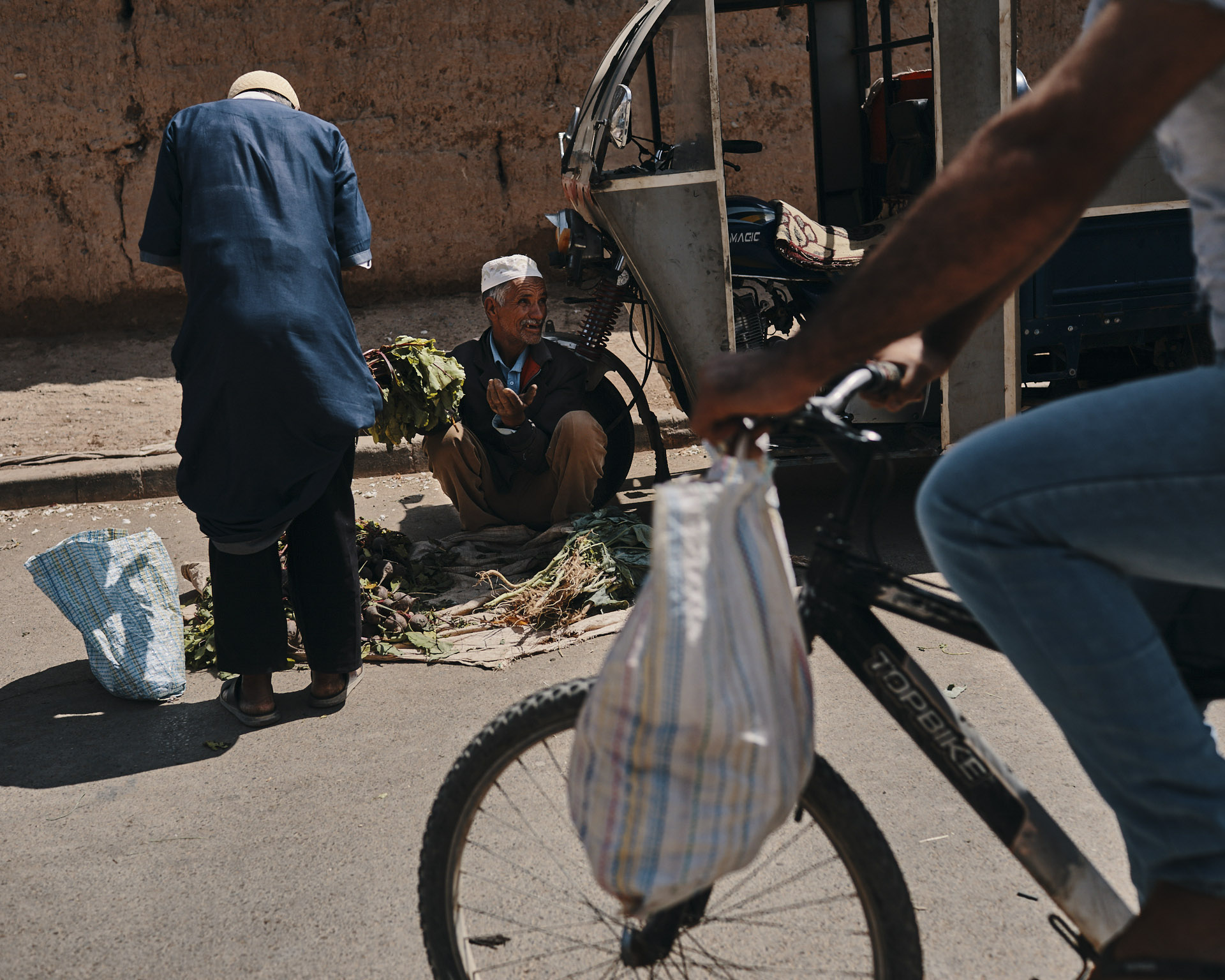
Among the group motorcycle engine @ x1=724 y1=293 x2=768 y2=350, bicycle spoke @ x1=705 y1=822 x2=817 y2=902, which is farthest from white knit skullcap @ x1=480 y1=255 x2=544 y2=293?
bicycle spoke @ x1=705 y1=822 x2=817 y2=902

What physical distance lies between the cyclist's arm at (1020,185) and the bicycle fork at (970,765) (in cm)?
40

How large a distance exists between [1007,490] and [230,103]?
2.89 m

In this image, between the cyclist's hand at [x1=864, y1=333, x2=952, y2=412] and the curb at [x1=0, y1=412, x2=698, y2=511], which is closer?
the cyclist's hand at [x1=864, y1=333, x2=952, y2=412]

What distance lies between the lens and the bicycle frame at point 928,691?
1.45 m

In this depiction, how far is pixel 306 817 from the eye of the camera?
279 cm

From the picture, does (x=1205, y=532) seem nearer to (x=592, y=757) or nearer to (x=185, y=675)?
(x=592, y=757)

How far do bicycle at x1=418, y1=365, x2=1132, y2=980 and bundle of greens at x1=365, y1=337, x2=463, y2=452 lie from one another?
8.51 ft

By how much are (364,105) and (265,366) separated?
5963 millimetres

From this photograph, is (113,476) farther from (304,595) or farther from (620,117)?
(620,117)

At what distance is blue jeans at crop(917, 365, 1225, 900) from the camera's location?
115 cm

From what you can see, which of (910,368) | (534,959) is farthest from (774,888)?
(910,368)

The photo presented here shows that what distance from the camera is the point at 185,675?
376cm

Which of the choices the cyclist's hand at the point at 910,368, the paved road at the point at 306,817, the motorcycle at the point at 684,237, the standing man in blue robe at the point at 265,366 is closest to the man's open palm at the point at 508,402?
the motorcycle at the point at 684,237

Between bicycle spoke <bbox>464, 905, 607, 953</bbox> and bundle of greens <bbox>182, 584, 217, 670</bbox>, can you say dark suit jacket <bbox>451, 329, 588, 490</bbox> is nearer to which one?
bundle of greens <bbox>182, 584, 217, 670</bbox>
